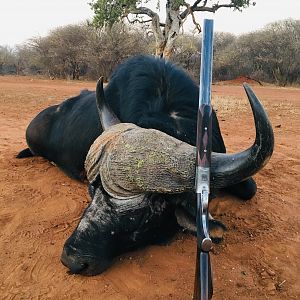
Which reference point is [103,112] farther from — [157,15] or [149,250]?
[157,15]

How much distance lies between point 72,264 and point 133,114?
126 centimetres

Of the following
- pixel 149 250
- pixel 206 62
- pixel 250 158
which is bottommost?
pixel 149 250

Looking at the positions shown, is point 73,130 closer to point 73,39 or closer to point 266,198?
point 266,198

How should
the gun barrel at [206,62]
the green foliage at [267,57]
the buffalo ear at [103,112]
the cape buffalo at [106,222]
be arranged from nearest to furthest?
the gun barrel at [206,62] → the cape buffalo at [106,222] → the buffalo ear at [103,112] → the green foliage at [267,57]

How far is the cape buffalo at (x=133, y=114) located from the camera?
323 centimetres

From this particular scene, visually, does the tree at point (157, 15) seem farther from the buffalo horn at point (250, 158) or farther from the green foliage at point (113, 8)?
the buffalo horn at point (250, 158)

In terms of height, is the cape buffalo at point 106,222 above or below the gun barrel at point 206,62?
below

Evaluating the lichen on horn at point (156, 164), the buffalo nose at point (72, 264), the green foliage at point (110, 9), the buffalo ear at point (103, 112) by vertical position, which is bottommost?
the buffalo nose at point (72, 264)

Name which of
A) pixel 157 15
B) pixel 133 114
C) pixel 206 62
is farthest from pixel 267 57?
pixel 206 62

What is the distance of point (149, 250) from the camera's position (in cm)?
317

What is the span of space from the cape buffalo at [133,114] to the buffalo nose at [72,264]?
1082 mm

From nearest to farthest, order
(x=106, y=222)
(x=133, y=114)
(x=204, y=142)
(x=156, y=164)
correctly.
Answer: (x=204, y=142) < (x=156, y=164) < (x=106, y=222) < (x=133, y=114)

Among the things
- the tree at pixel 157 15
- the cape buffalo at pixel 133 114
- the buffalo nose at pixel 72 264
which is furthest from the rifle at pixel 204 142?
the tree at pixel 157 15

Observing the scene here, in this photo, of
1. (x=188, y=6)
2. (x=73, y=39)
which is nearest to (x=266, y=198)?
(x=188, y=6)
